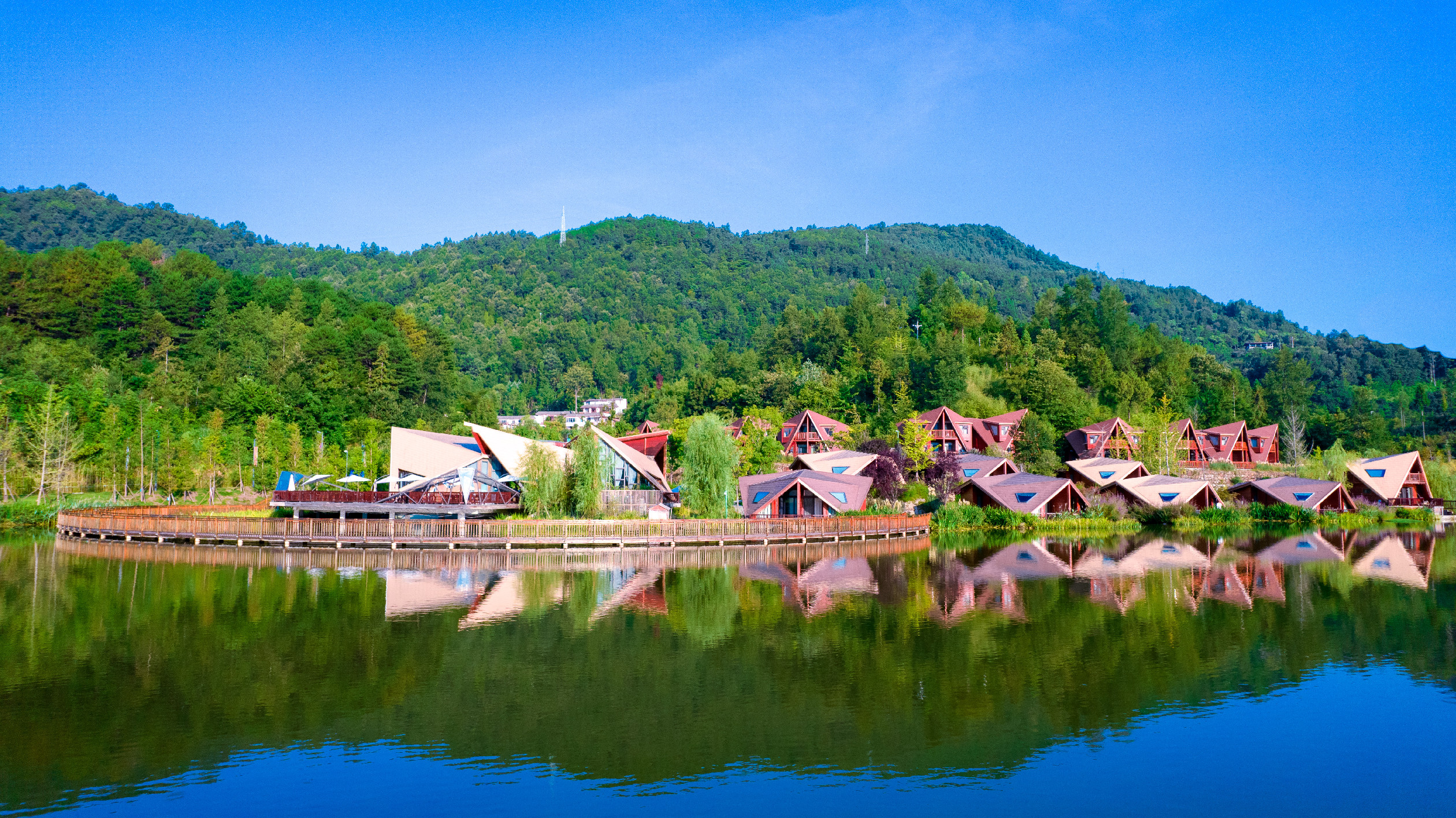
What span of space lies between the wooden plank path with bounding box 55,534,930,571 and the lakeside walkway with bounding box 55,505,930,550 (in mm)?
335

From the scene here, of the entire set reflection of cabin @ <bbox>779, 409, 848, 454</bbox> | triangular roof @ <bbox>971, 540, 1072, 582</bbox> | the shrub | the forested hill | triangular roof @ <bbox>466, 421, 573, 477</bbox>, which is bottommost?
triangular roof @ <bbox>971, 540, 1072, 582</bbox>

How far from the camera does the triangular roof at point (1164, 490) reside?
52.2m

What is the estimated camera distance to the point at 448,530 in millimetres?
36688

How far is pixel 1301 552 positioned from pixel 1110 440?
35.3 meters

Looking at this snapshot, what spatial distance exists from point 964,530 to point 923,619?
84.9 ft

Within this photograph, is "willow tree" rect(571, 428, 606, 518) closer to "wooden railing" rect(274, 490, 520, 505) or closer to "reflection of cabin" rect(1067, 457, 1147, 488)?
"wooden railing" rect(274, 490, 520, 505)

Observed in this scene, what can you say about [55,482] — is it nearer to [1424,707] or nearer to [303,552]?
[303,552]

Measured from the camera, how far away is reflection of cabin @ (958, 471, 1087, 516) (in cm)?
5075

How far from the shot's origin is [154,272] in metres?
91.7

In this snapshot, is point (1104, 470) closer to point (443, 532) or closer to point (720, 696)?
point (443, 532)

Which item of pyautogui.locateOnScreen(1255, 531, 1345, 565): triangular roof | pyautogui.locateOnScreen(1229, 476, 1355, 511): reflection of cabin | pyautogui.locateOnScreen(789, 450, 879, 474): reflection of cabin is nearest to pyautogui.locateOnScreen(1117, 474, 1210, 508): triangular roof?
pyautogui.locateOnScreen(1229, 476, 1355, 511): reflection of cabin

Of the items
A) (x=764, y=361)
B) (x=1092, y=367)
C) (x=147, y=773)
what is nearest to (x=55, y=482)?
(x=147, y=773)

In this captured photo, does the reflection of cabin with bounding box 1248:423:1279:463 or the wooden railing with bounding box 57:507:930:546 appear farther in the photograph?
the reflection of cabin with bounding box 1248:423:1279:463

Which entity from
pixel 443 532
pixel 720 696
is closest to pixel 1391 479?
pixel 443 532
